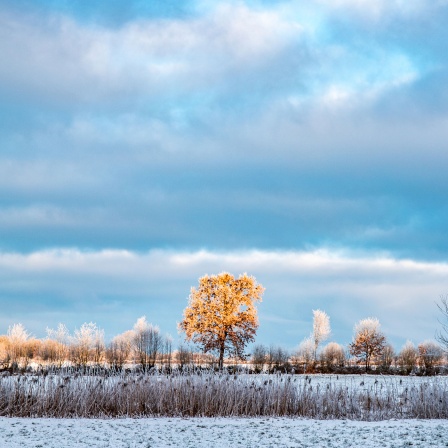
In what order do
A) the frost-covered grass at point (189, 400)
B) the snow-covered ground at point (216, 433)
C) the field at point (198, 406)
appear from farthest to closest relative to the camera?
the frost-covered grass at point (189, 400), the field at point (198, 406), the snow-covered ground at point (216, 433)

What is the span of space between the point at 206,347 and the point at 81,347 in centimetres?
1043

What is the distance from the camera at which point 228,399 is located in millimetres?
13438

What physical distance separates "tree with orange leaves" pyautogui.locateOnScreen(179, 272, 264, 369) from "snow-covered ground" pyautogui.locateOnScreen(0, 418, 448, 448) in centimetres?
3033

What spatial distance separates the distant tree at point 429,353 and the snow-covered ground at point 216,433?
4054 centimetres

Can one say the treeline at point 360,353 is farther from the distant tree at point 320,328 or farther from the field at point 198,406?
the field at point 198,406

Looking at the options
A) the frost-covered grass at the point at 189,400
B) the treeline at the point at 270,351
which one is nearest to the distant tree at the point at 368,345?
the treeline at the point at 270,351

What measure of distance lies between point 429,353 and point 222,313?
26.1m

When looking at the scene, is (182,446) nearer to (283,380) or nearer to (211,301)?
(283,380)

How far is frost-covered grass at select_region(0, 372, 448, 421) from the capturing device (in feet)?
43.1

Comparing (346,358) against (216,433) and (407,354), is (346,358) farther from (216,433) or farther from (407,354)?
(216,433)

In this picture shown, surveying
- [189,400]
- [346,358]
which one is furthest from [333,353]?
[189,400]

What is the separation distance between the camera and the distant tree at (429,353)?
169ft

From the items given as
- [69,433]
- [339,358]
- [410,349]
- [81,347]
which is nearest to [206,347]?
[81,347]

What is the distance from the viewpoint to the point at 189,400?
13.6m
